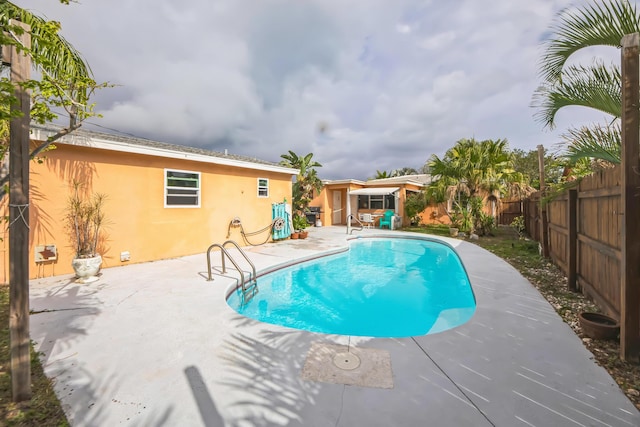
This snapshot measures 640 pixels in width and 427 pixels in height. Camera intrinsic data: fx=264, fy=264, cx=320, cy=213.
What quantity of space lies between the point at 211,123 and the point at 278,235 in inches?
504

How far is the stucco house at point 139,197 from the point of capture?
7.55 m

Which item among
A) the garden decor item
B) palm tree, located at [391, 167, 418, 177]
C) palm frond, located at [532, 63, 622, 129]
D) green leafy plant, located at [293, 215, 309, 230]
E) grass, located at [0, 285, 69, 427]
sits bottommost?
grass, located at [0, 285, 69, 427]

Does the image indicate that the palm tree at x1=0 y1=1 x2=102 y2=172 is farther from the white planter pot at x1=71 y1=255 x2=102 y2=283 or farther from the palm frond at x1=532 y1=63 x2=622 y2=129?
the palm frond at x1=532 y1=63 x2=622 y2=129

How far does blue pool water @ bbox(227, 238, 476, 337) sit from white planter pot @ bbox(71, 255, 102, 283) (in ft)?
12.8

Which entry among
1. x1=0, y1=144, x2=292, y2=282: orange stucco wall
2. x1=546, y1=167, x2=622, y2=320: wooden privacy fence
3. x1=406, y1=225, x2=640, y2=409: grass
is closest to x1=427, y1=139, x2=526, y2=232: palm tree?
x1=406, y1=225, x2=640, y2=409: grass

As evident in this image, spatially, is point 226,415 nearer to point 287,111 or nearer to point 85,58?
point 85,58

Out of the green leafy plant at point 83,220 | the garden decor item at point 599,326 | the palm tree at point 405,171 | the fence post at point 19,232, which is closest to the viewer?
the fence post at point 19,232

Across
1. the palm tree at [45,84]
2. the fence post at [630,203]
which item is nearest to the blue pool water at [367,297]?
the fence post at [630,203]

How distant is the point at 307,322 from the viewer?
6531 mm

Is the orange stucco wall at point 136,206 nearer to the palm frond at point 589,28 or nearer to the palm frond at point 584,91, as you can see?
the palm frond at point 584,91

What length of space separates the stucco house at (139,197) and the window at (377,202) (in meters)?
12.3

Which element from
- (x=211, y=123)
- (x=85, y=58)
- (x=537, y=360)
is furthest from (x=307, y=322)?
(x=211, y=123)

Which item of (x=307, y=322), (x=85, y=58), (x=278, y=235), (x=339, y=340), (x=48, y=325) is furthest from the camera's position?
(x=278, y=235)

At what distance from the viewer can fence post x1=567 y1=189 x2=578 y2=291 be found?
6.42 m
